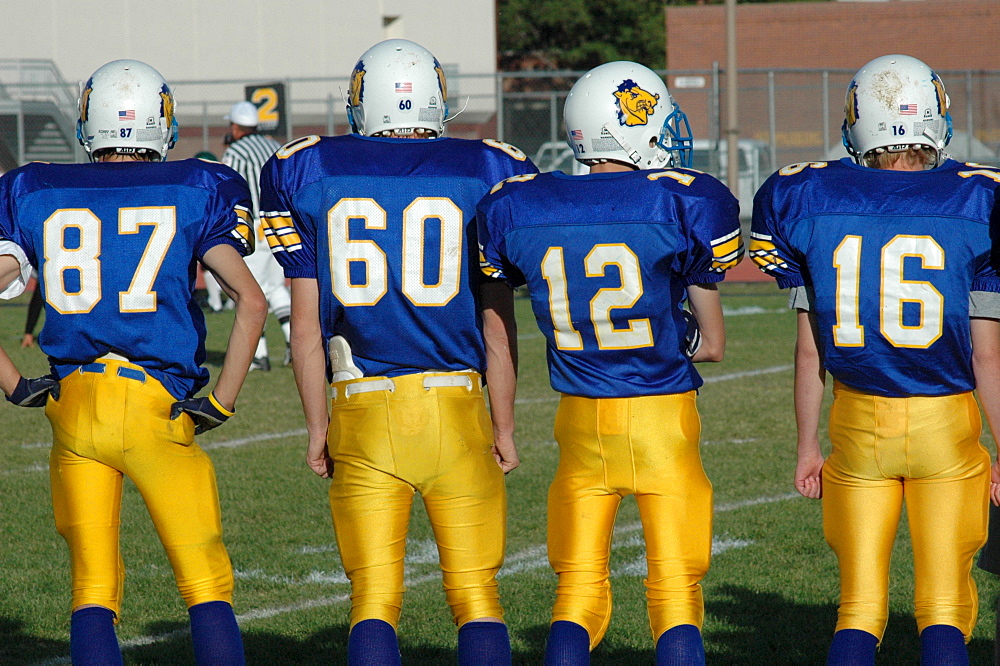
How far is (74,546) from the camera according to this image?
320 centimetres

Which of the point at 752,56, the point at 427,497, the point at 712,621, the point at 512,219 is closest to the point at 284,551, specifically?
the point at 712,621

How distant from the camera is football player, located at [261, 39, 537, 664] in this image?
3.08 meters

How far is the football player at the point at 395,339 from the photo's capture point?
3.08 metres

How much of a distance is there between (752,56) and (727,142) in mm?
11642

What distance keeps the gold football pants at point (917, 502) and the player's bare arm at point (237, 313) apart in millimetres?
1588

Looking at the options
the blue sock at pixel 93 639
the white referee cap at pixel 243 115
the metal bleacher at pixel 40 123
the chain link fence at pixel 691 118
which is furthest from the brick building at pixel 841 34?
the blue sock at pixel 93 639

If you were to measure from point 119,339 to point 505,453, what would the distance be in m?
1.07

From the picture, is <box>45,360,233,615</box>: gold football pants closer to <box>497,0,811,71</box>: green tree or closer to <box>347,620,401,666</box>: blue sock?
<box>347,620,401,666</box>: blue sock

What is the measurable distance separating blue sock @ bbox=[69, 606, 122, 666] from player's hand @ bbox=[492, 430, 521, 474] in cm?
111

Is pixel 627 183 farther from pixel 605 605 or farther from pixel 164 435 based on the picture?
pixel 164 435

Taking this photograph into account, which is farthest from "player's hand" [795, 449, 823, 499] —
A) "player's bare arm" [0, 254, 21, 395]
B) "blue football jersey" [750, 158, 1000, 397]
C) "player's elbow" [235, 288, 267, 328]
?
"player's bare arm" [0, 254, 21, 395]

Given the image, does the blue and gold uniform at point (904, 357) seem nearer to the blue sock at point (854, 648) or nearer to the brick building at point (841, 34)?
the blue sock at point (854, 648)

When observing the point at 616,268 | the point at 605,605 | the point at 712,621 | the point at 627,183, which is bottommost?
the point at 712,621

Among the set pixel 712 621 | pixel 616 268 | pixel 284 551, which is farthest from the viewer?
pixel 284 551
